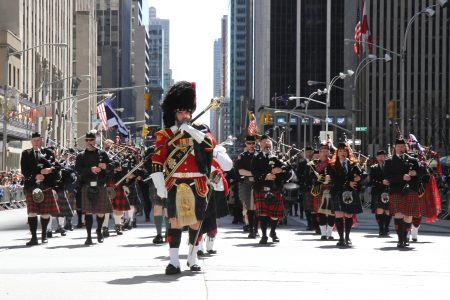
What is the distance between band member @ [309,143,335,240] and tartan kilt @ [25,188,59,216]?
16.6ft

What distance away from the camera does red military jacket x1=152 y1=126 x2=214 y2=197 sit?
1124 cm

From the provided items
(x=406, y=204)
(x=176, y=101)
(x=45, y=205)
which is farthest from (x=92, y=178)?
(x=406, y=204)

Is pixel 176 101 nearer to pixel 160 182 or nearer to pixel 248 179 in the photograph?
pixel 160 182

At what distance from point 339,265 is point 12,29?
66504 mm

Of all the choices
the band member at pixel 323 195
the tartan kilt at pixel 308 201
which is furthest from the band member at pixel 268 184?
the tartan kilt at pixel 308 201

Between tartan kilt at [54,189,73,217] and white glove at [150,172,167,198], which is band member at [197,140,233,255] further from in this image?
tartan kilt at [54,189,73,217]

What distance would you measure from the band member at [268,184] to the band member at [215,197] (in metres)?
2.55

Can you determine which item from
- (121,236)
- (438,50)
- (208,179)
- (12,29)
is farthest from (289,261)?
(438,50)

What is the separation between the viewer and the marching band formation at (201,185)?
36.9 ft

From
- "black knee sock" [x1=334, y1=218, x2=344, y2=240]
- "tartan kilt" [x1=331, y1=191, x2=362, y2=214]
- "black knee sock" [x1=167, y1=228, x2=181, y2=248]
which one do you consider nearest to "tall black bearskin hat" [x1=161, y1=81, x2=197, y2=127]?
"black knee sock" [x1=167, y1=228, x2=181, y2=248]

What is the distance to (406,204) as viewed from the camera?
54.1ft

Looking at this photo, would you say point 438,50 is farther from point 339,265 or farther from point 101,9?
point 339,265

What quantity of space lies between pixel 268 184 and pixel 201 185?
541 centimetres

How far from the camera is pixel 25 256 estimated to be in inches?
539
